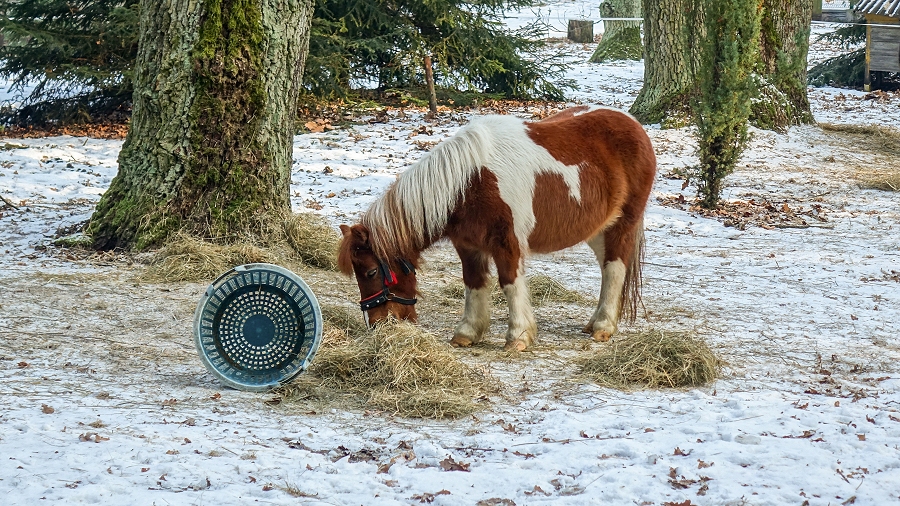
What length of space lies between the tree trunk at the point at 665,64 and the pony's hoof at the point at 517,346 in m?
8.61

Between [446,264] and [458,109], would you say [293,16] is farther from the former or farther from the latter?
[458,109]

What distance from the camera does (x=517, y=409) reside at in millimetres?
4590

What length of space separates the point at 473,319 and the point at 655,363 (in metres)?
1.23

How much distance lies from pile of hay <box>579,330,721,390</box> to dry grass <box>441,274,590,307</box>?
1.60 meters

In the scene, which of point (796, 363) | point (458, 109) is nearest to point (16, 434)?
point (796, 363)

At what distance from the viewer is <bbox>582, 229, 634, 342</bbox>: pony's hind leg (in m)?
6.09

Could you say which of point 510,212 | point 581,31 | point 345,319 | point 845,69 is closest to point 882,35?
point 845,69

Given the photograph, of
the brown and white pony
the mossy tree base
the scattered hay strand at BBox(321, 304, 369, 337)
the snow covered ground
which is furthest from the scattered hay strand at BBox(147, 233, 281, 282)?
the mossy tree base

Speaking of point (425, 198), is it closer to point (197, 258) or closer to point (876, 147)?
point (197, 258)

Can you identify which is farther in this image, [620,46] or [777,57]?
[620,46]

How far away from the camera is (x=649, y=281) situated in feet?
24.3

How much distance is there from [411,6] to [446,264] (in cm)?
718

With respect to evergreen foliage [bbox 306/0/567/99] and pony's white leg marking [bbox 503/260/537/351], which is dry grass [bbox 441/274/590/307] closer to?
pony's white leg marking [bbox 503/260/537/351]

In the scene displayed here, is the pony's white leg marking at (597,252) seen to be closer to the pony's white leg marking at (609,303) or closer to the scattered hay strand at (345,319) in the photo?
the pony's white leg marking at (609,303)
